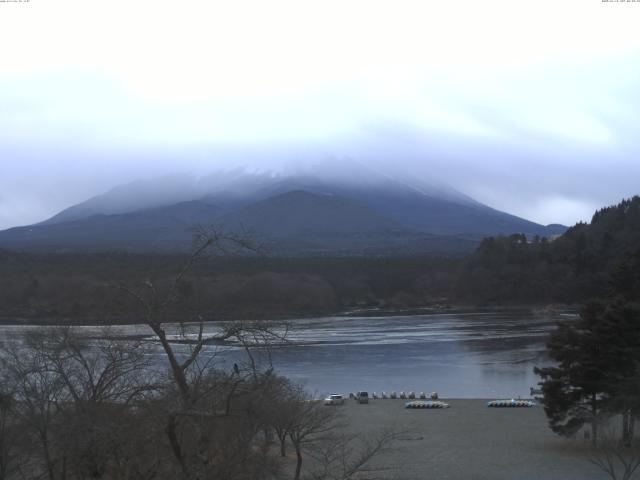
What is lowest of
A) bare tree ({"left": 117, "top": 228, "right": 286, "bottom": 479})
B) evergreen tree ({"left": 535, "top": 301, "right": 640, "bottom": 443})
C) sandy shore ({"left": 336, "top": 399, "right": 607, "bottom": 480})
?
sandy shore ({"left": 336, "top": 399, "right": 607, "bottom": 480})

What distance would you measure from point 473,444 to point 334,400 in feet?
16.3

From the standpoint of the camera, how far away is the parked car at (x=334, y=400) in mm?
20031

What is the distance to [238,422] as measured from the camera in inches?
245

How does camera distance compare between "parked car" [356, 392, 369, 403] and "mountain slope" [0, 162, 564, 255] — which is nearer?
"parked car" [356, 392, 369, 403]

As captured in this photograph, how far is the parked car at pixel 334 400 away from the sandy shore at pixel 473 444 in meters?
0.27

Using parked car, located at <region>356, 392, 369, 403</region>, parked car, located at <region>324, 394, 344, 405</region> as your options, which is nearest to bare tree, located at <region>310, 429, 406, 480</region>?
parked car, located at <region>324, 394, 344, 405</region>

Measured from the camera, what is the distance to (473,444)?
16484mm

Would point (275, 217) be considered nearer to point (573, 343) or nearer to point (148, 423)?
point (573, 343)

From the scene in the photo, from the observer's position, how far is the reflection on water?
25.3 metres

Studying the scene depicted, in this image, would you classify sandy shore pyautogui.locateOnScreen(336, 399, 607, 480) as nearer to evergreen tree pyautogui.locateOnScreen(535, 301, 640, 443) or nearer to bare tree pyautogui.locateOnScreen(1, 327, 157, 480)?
evergreen tree pyautogui.locateOnScreen(535, 301, 640, 443)

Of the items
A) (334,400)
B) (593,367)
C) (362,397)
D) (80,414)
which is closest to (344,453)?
(80,414)

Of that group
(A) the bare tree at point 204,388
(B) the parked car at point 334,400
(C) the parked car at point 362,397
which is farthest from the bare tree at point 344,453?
(C) the parked car at point 362,397

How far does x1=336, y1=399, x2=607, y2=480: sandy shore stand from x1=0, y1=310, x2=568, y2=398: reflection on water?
9.36ft

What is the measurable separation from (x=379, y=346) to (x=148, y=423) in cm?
2941
